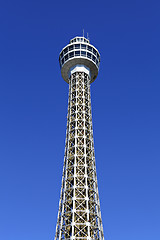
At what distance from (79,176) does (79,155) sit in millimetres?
5488

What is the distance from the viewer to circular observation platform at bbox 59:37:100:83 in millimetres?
81062

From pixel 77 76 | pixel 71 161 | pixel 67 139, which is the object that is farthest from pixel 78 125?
pixel 77 76

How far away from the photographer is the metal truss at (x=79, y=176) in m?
54.7

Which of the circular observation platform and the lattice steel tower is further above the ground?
the circular observation platform

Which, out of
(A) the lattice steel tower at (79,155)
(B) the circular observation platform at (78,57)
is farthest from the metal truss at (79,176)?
(B) the circular observation platform at (78,57)

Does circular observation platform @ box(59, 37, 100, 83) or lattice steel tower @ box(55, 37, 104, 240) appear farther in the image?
circular observation platform @ box(59, 37, 100, 83)

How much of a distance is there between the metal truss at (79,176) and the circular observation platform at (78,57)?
12.6 ft

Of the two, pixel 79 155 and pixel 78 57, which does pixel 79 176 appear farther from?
pixel 78 57

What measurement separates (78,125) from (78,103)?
288 inches

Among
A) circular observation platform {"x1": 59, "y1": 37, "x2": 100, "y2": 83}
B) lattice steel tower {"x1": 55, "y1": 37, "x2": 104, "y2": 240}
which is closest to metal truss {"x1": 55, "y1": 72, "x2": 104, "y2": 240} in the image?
lattice steel tower {"x1": 55, "y1": 37, "x2": 104, "y2": 240}

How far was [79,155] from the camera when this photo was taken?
213 feet

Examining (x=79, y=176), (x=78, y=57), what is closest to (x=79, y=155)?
(x=79, y=176)

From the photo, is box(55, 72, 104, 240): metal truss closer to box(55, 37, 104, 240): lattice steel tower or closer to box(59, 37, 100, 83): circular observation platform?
box(55, 37, 104, 240): lattice steel tower

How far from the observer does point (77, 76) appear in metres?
79.9
